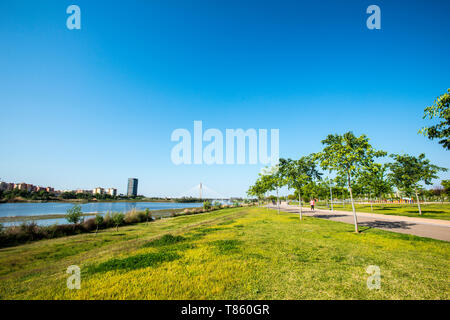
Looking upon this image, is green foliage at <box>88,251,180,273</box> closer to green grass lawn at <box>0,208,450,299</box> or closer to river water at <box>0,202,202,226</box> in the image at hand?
green grass lawn at <box>0,208,450,299</box>

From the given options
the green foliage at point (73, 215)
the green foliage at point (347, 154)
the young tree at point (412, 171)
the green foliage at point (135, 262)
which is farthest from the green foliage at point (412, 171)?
the green foliage at point (73, 215)

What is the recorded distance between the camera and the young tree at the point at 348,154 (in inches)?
524

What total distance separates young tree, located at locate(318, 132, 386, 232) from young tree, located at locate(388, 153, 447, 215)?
22776 mm

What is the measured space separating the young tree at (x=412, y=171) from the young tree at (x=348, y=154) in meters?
22.8

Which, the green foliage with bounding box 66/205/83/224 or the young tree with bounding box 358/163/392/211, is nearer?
the young tree with bounding box 358/163/392/211

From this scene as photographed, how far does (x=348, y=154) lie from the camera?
13391mm

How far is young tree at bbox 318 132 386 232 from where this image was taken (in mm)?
13304

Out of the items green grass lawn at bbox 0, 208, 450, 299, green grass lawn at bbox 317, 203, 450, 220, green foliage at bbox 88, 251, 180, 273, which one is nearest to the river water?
green foliage at bbox 88, 251, 180, 273

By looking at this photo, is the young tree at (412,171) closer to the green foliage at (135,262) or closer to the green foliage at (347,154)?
the green foliage at (347,154)

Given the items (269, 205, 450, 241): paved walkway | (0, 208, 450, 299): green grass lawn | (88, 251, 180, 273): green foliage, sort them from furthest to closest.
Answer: (269, 205, 450, 241): paved walkway < (88, 251, 180, 273): green foliage < (0, 208, 450, 299): green grass lawn

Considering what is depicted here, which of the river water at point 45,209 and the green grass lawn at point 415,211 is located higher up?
the green grass lawn at point 415,211
